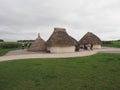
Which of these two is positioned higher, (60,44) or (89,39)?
(89,39)

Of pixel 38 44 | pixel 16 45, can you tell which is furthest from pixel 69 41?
pixel 16 45

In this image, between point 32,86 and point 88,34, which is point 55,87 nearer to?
point 32,86

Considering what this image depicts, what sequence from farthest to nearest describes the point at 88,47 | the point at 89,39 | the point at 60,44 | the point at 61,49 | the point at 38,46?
the point at 89,39 < the point at 88,47 < the point at 38,46 < the point at 61,49 < the point at 60,44

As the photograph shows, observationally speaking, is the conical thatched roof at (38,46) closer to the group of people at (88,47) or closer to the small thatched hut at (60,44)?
the small thatched hut at (60,44)

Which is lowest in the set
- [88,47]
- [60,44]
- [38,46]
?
[88,47]

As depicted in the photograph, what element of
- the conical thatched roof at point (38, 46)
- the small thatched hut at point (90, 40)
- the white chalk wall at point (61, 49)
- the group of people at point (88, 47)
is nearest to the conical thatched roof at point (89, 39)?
the small thatched hut at point (90, 40)

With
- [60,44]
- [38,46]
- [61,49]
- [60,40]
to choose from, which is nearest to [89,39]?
[60,40]

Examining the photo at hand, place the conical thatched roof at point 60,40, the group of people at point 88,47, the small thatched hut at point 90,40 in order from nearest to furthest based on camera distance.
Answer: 1. the conical thatched roof at point 60,40
2. the group of people at point 88,47
3. the small thatched hut at point 90,40

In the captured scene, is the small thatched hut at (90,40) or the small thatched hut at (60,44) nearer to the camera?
the small thatched hut at (60,44)

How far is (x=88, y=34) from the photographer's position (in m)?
42.6

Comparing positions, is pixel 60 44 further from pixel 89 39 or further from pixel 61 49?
pixel 89 39

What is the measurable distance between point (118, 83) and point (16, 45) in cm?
4305

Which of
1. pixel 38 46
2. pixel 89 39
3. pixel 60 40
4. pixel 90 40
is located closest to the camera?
pixel 60 40

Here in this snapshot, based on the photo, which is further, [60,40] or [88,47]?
[88,47]
